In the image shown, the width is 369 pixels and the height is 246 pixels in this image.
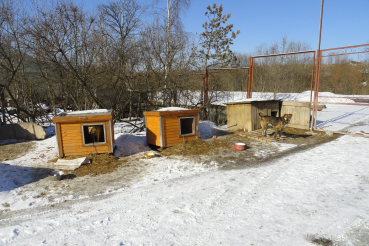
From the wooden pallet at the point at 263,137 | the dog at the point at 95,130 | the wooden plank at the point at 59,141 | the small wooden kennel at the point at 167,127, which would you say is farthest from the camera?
the wooden pallet at the point at 263,137

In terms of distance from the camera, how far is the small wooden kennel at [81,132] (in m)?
Answer: 7.54

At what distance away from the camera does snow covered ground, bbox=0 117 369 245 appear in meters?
3.50

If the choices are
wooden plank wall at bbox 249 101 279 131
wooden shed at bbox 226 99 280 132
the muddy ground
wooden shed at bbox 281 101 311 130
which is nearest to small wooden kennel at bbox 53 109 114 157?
the muddy ground

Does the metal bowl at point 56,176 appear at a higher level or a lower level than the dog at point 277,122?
lower

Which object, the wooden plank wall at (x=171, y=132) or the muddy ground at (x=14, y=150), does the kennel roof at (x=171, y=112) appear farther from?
the muddy ground at (x=14, y=150)

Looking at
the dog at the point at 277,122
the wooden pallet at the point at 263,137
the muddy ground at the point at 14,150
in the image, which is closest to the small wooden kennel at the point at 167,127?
the wooden pallet at the point at 263,137

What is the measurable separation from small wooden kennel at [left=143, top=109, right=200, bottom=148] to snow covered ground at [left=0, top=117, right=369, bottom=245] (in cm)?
169

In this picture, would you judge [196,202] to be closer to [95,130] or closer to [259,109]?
[95,130]

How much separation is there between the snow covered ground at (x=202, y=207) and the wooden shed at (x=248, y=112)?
4.37 metres

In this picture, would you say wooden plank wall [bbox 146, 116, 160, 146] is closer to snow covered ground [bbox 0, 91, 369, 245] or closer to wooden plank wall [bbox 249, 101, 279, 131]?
snow covered ground [bbox 0, 91, 369, 245]

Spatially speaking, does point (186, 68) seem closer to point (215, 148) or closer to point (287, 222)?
point (215, 148)

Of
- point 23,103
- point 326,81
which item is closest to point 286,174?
point 23,103

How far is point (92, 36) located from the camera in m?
13.0

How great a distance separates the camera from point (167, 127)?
8.74 m
